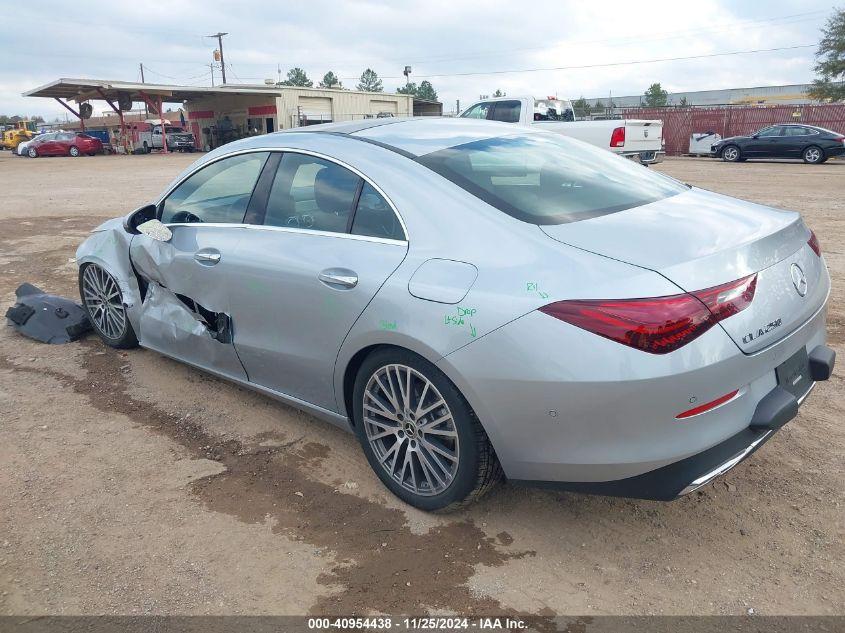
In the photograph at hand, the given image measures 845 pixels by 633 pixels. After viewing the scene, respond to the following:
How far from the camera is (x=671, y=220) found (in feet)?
9.11

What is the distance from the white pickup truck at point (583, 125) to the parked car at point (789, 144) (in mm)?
8751

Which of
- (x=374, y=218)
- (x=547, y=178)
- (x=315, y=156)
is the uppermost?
(x=315, y=156)

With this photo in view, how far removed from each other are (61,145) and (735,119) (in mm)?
35146

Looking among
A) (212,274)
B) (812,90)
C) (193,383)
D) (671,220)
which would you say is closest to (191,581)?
(212,274)

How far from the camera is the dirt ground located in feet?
8.21

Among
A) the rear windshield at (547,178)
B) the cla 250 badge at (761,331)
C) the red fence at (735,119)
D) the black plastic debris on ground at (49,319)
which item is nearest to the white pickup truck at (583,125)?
the black plastic debris on ground at (49,319)

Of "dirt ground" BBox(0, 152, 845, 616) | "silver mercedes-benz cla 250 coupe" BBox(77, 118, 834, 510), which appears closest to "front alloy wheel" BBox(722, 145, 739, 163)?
"dirt ground" BBox(0, 152, 845, 616)

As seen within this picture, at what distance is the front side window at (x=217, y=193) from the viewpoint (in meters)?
3.79

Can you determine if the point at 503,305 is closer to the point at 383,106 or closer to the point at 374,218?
the point at 374,218

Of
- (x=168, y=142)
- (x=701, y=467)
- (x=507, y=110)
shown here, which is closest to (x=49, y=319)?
(x=701, y=467)

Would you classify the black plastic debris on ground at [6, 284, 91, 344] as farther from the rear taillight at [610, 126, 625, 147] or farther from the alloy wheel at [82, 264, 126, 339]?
the rear taillight at [610, 126, 625, 147]

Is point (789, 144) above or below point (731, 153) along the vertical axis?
above

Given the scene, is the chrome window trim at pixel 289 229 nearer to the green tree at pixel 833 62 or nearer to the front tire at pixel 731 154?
the front tire at pixel 731 154

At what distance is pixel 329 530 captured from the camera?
9.61 feet
